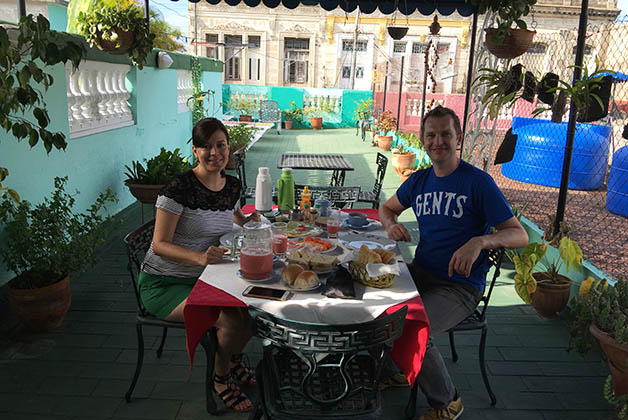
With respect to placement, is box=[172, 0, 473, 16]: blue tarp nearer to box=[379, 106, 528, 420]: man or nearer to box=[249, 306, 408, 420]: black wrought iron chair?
box=[379, 106, 528, 420]: man

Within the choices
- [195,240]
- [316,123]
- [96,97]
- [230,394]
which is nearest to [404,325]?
[230,394]

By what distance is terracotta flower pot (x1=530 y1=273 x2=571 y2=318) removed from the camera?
3482 millimetres

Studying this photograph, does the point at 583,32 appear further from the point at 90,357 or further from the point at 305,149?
the point at 305,149

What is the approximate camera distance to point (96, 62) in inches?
195

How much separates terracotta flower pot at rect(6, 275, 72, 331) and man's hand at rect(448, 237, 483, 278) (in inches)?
93.6

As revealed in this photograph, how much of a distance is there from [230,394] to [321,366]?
2.83ft

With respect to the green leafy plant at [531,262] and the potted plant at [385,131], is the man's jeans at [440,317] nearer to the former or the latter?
the green leafy plant at [531,262]

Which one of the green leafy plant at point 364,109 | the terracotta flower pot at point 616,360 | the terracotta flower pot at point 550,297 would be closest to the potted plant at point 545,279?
the terracotta flower pot at point 550,297

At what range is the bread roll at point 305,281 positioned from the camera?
6.62ft

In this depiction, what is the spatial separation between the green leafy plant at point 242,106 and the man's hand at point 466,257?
15.0 metres

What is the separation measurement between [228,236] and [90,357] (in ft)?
3.82

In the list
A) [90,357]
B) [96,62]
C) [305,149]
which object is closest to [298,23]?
[305,149]

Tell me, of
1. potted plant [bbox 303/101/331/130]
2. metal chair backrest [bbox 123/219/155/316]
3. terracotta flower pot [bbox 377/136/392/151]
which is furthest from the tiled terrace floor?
potted plant [bbox 303/101/331/130]

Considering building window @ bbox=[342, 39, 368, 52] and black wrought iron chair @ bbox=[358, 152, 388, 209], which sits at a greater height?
building window @ bbox=[342, 39, 368, 52]
